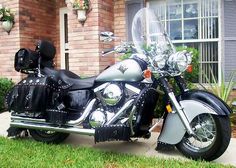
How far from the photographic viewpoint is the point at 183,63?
360 cm

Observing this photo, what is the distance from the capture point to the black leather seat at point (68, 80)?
4.09m

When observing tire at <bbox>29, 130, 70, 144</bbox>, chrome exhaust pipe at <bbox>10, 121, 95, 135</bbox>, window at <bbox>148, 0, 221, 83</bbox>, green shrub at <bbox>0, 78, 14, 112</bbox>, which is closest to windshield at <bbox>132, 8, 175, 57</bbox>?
chrome exhaust pipe at <bbox>10, 121, 95, 135</bbox>

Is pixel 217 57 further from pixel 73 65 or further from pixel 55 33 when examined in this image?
pixel 55 33

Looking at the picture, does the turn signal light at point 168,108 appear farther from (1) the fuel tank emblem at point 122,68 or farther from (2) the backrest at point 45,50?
(2) the backrest at point 45,50

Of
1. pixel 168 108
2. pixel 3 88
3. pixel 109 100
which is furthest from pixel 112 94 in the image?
pixel 3 88

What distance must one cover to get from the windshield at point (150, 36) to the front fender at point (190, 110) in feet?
1.83

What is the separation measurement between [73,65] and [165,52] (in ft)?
12.1

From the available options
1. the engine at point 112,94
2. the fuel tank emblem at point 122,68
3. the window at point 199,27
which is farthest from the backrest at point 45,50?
the window at point 199,27

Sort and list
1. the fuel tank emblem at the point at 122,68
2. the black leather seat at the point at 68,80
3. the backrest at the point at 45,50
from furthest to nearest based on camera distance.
Answer: the backrest at the point at 45,50
the black leather seat at the point at 68,80
the fuel tank emblem at the point at 122,68

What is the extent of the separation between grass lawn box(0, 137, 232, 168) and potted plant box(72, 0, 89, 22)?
3.30 m

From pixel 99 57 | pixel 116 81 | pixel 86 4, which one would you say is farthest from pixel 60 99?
pixel 86 4

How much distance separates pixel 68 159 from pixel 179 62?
5.28ft

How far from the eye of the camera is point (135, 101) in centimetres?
364

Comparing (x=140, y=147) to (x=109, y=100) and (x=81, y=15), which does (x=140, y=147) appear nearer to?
(x=109, y=100)
